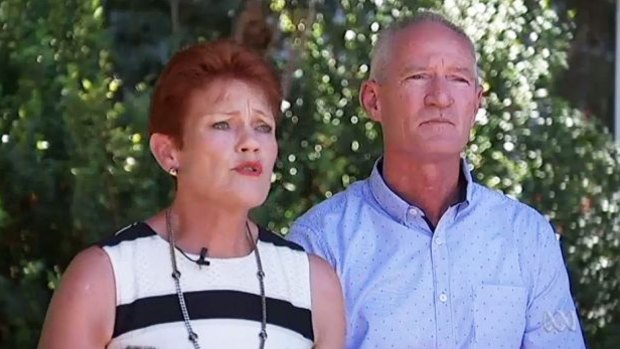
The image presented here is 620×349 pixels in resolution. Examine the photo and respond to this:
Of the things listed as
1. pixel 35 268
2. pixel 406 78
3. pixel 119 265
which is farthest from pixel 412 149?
pixel 35 268

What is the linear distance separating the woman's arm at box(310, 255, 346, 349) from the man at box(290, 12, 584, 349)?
0.98 feet

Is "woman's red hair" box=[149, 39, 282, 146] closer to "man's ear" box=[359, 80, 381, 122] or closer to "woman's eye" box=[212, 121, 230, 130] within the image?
"woman's eye" box=[212, 121, 230, 130]

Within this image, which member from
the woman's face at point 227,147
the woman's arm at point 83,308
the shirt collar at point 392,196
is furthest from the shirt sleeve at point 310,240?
the woman's arm at point 83,308

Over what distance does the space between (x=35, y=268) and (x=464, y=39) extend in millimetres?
1725

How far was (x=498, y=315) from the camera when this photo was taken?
121 inches

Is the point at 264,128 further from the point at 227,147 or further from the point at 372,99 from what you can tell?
the point at 372,99

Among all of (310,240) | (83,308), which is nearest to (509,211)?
(310,240)

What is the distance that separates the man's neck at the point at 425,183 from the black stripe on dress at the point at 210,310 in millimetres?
646

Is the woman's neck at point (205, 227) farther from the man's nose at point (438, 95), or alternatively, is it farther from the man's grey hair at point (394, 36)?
the man's grey hair at point (394, 36)

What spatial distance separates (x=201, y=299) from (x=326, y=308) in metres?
0.30

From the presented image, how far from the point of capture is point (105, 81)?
3984 millimetres

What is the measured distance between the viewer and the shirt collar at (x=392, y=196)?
315 cm

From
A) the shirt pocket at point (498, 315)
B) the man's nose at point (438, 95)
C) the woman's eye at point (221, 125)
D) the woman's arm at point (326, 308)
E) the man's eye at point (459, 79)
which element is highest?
the man's eye at point (459, 79)

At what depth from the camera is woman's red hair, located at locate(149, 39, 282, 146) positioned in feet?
8.43
